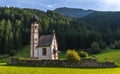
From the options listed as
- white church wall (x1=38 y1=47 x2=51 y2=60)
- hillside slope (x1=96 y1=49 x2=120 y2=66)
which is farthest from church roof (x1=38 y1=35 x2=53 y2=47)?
hillside slope (x1=96 y1=49 x2=120 y2=66)

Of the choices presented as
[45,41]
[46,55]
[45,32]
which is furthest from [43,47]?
[45,32]

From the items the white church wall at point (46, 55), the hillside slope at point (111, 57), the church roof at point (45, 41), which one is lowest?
the hillside slope at point (111, 57)

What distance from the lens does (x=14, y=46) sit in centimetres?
13162

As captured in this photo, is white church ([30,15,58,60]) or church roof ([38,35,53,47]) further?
church roof ([38,35,53,47])

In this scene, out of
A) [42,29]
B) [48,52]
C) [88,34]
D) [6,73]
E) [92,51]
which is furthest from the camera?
[42,29]

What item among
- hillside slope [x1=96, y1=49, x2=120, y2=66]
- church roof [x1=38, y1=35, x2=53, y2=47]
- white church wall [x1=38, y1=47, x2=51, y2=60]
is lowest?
hillside slope [x1=96, y1=49, x2=120, y2=66]

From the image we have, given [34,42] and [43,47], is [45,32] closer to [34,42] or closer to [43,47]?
[34,42]

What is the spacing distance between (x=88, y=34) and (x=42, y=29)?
1062 inches

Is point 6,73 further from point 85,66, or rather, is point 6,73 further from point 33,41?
point 33,41

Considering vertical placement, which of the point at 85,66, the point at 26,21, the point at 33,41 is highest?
the point at 26,21

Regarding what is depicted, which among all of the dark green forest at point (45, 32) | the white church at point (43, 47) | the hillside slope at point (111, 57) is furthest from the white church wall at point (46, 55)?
the dark green forest at point (45, 32)

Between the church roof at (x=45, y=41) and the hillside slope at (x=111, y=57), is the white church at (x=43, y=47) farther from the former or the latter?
the hillside slope at (x=111, y=57)

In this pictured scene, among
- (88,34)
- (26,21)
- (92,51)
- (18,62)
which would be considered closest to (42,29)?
(26,21)

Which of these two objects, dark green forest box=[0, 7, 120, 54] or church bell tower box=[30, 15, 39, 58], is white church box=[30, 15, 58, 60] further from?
dark green forest box=[0, 7, 120, 54]
